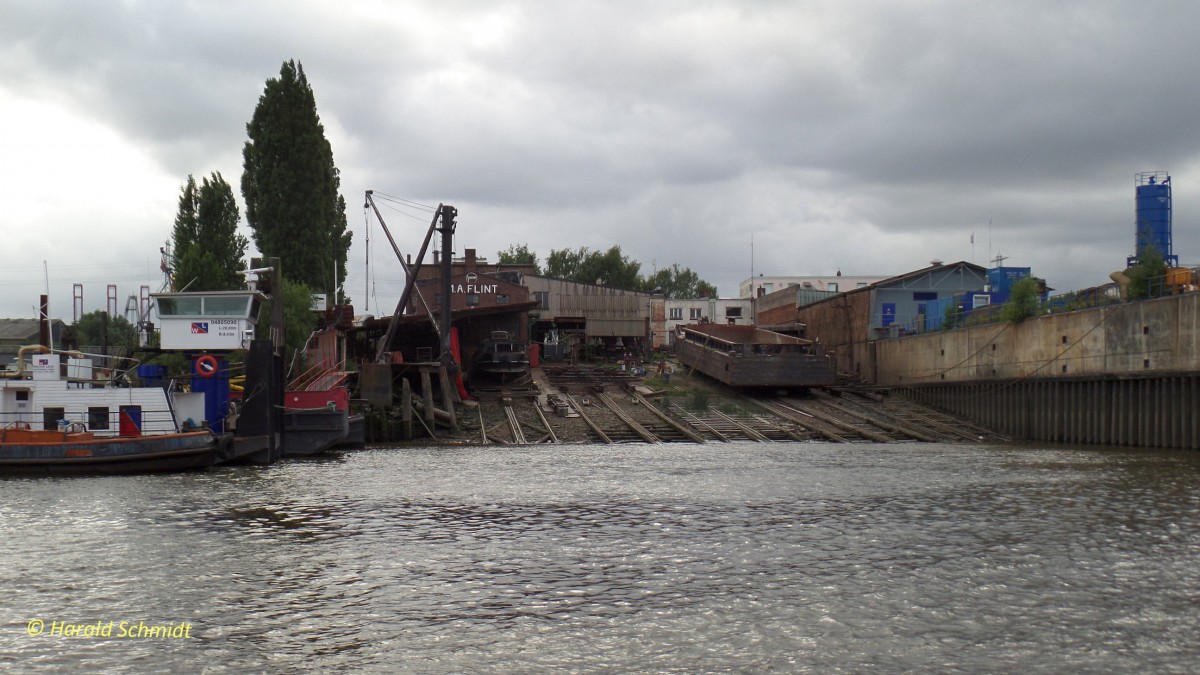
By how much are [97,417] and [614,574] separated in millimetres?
22954

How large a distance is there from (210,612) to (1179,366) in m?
31.1

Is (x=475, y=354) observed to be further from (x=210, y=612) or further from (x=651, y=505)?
(x=210, y=612)

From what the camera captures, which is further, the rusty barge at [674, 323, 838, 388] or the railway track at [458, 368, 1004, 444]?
the rusty barge at [674, 323, 838, 388]

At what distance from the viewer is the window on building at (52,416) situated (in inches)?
1209

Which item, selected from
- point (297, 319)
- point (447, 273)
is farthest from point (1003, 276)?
point (297, 319)

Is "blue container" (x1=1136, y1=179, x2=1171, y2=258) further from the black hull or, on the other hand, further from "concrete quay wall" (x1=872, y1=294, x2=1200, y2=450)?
the black hull

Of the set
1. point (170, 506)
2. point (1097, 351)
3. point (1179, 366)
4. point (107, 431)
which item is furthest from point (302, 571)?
point (1097, 351)

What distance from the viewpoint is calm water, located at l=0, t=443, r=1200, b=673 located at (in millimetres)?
10922

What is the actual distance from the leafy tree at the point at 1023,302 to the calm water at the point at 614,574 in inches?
688

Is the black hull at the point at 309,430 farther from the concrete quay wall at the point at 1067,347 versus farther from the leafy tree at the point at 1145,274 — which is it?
the leafy tree at the point at 1145,274

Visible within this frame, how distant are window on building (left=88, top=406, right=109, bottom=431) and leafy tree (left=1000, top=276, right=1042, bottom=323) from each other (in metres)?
36.7

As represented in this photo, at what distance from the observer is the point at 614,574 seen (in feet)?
48.6

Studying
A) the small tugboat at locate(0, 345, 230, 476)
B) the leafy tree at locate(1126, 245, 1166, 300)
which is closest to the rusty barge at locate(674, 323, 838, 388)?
the leafy tree at locate(1126, 245, 1166, 300)

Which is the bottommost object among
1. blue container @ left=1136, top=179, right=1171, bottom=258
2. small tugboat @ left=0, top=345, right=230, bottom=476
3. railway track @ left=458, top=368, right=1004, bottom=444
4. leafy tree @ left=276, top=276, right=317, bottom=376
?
railway track @ left=458, top=368, right=1004, bottom=444
